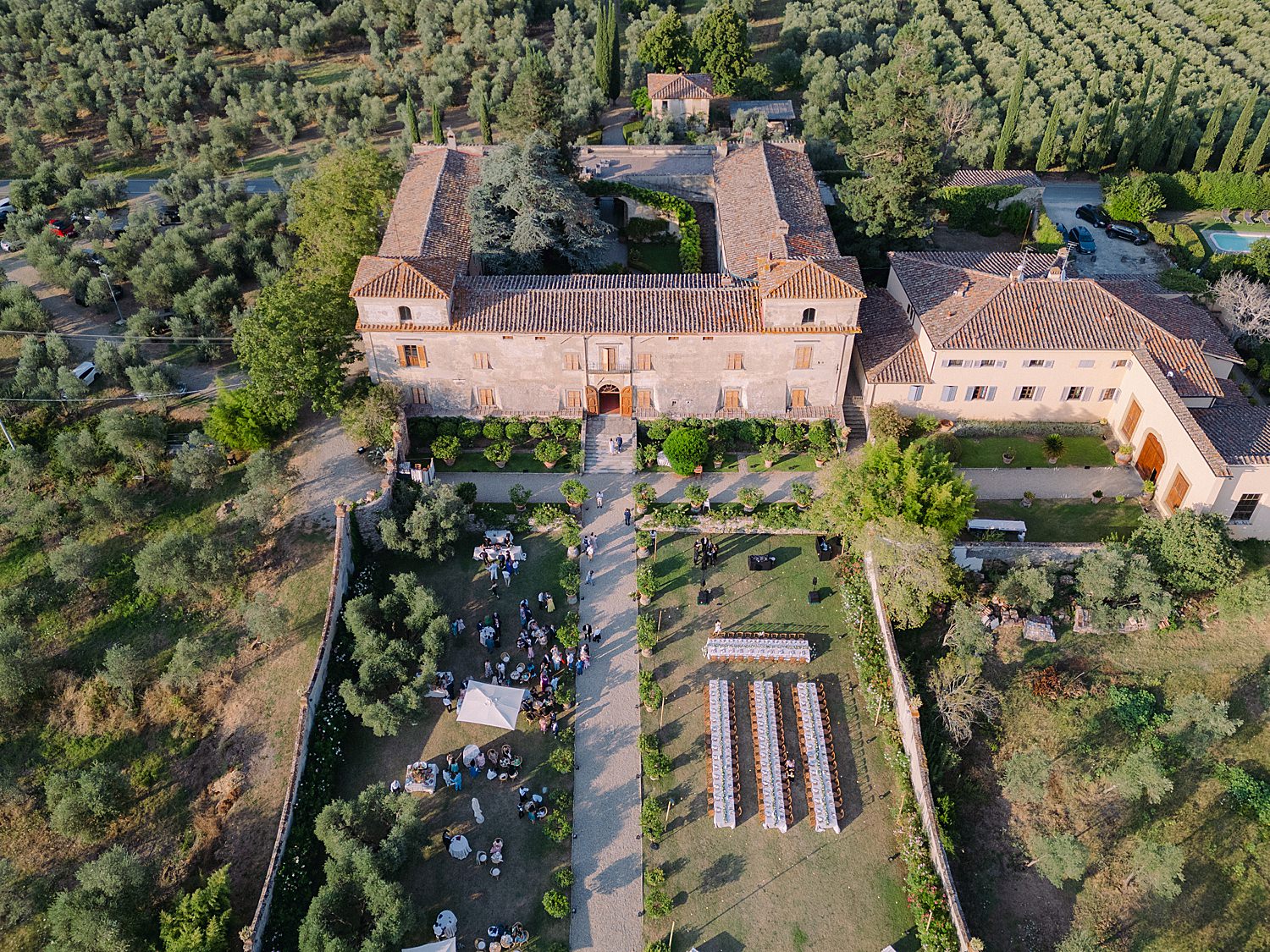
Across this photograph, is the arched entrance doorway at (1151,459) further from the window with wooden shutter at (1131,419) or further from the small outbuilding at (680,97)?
Answer: the small outbuilding at (680,97)

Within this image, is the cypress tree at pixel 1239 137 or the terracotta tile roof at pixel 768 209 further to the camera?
the cypress tree at pixel 1239 137

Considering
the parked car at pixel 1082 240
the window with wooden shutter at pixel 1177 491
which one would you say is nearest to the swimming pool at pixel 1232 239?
the parked car at pixel 1082 240

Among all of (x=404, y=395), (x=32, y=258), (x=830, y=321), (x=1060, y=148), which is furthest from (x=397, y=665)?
(x=1060, y=148)

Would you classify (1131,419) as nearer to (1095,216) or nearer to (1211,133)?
(1095,216)

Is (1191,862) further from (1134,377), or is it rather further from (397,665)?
(397,665)

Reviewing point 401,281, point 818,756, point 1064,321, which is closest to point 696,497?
point 818,756

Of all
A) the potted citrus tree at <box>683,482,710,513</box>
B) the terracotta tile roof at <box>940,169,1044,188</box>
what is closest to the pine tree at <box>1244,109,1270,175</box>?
the terracotta tile roof at <box>940,169,1044,188</box>
